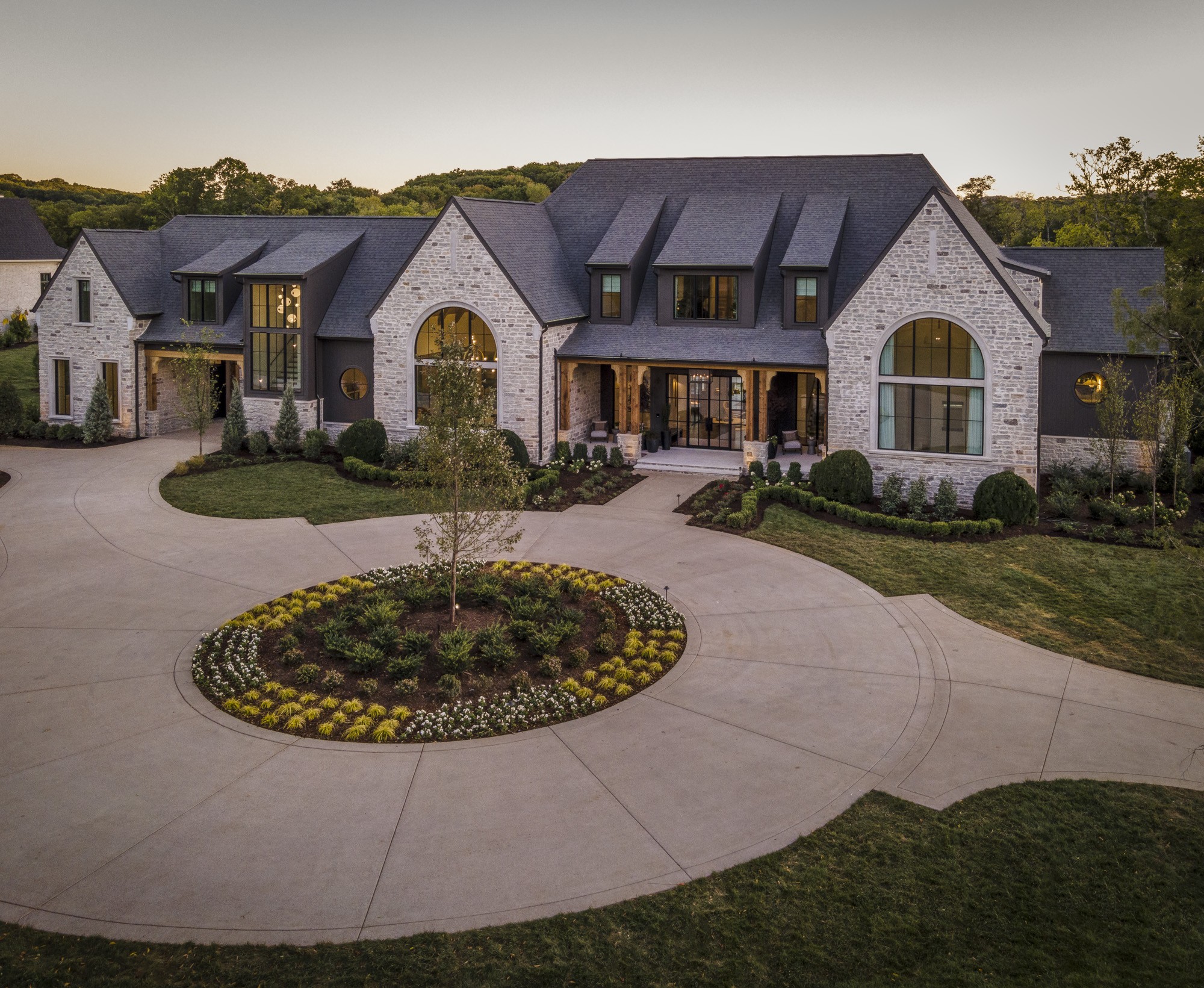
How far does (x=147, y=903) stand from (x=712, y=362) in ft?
72.8

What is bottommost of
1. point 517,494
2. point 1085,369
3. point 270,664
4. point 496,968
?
point 496,968

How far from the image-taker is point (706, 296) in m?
30.6

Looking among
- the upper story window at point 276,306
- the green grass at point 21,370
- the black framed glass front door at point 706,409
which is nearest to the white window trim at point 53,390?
the green grass at point 21,370

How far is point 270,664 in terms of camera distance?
15.3 meters

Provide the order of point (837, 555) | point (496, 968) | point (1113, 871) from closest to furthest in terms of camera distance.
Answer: point (496, 968) → point (1113, 871) → point (837, 555)

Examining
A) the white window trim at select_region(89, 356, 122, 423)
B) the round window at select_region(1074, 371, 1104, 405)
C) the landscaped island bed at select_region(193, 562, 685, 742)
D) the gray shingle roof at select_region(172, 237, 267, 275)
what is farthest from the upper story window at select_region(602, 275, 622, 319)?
the white window trim at select_region(89, 356, 122, 423)

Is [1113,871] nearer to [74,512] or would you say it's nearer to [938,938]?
[938,938]

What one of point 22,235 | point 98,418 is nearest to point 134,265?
point 98,418

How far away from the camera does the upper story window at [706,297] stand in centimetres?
3025

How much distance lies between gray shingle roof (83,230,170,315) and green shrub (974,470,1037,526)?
2729 centimetres

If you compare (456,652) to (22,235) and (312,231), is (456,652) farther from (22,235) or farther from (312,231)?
(22,235)

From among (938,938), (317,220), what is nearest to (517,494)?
(938,938)

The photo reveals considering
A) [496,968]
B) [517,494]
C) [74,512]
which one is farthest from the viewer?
[74,512]

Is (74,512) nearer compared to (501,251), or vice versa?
(74,512)
